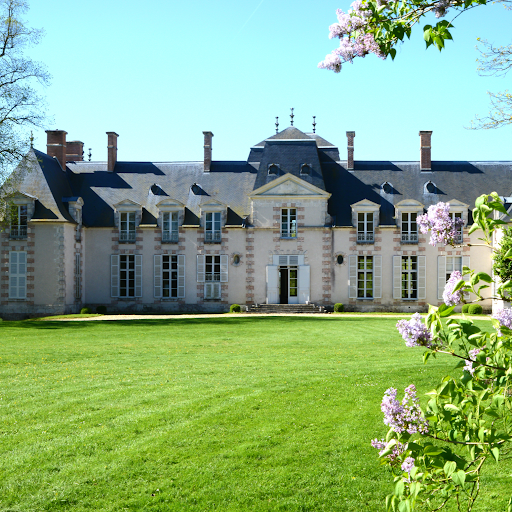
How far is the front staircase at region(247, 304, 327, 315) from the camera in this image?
89.7ft

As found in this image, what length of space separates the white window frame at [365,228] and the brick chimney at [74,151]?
16667 millimetres

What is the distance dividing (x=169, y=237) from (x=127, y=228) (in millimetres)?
2070

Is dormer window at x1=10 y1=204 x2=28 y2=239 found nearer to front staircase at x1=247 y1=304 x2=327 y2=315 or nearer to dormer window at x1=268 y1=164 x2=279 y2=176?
front staircase at x1=247 y1=304 x2=327 y2=315

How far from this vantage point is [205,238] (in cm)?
2834

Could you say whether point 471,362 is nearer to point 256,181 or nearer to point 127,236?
point 256,181

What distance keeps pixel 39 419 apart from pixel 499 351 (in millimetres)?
5895

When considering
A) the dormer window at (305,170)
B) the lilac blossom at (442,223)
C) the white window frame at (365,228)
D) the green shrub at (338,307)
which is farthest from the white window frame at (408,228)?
the lilac blossom at (442,223)

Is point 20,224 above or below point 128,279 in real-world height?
above

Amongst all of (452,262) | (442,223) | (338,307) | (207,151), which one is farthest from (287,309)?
(442,223)

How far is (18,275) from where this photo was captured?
26812 mm

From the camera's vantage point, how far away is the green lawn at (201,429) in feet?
16.5

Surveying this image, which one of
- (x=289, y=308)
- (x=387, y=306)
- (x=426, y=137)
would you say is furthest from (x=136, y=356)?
(x=426, y=137)

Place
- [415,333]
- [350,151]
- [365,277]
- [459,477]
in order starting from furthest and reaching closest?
[350,151]
[365,277]
[415,333]
[459,477]

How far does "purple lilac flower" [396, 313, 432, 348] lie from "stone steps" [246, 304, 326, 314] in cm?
2434
